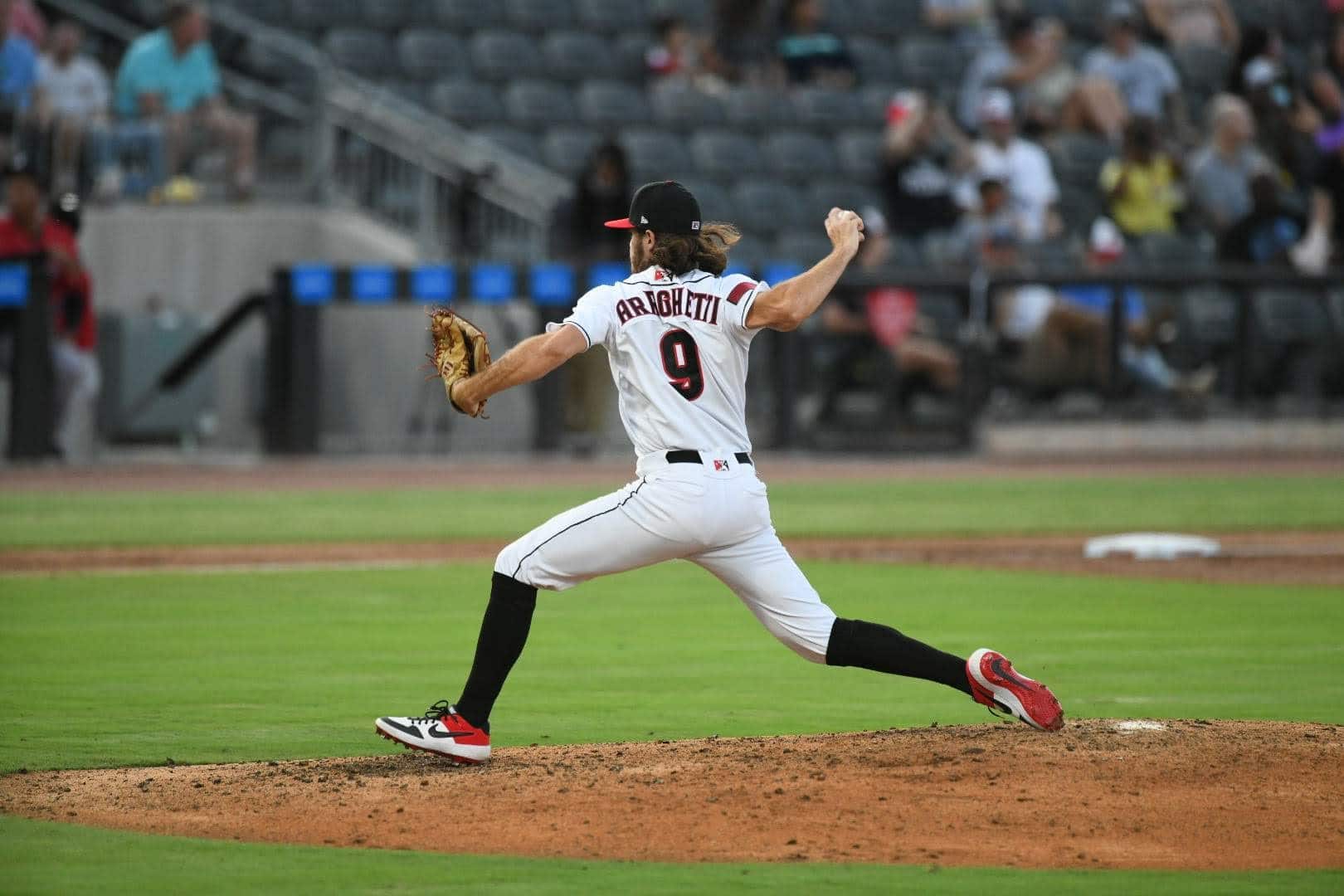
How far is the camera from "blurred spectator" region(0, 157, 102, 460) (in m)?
18.2

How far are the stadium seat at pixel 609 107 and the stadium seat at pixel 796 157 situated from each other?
4.71 feet

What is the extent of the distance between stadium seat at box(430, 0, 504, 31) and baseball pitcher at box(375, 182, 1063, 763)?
55.3ft

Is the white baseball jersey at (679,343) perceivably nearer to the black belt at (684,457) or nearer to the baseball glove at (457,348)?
the black belt at (684,457)

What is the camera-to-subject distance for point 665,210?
19.1 feet

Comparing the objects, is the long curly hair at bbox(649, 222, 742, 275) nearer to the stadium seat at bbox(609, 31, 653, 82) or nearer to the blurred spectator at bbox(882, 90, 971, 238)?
the blurred spectator at bbox(882, 90, 971, 238)

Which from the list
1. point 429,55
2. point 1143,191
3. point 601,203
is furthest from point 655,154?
point 1143,191

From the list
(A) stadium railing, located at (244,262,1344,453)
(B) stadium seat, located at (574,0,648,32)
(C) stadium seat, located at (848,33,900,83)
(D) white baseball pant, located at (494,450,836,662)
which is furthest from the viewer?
(C) stadium seat, located at (848,33,900,83)

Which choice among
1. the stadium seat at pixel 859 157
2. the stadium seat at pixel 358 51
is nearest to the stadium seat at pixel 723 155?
the stadium seat at pixel 859 157

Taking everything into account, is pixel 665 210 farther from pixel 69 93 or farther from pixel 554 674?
pixel 69 93

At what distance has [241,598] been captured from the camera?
10445mm

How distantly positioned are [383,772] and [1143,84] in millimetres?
18220

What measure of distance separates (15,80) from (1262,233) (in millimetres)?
12339

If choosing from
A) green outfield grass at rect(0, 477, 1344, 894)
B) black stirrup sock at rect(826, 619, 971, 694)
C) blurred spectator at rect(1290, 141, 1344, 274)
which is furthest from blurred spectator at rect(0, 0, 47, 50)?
black stirrup sock at rect(826, 619, 971, 694)

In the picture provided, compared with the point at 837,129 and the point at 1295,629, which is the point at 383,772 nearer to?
the point at 1295,629
